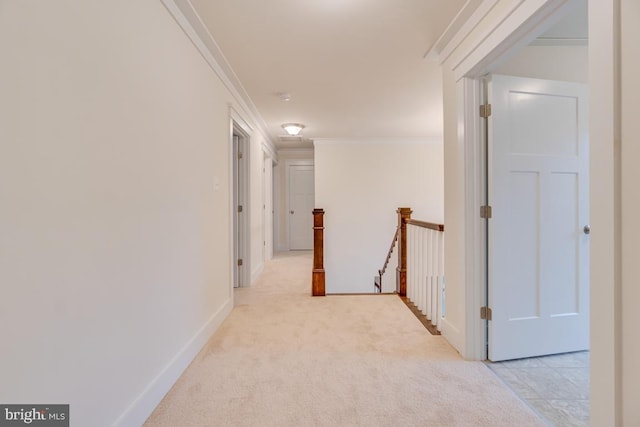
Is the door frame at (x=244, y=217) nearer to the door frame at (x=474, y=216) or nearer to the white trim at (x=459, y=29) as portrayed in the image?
the white trim at (x=459, y=29)

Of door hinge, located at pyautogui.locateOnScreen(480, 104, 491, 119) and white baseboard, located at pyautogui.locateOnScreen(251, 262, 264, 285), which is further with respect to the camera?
white baseboard, located at pyautogui.locateOnScreen(251, 262, 264, 285)

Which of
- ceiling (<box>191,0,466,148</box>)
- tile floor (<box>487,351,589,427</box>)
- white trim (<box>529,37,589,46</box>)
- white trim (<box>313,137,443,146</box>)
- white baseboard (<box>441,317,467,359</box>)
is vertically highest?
white trim (<box>313,137,443,146</box>)

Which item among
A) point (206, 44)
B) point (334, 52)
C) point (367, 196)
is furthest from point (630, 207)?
point (367, 196)

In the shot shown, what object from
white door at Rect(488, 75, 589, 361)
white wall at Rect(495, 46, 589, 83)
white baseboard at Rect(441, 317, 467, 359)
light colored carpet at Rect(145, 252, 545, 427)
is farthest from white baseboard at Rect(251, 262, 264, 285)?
white wall at Rect(495, 46, 589, 83)

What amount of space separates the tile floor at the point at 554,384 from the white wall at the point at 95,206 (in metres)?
1.92

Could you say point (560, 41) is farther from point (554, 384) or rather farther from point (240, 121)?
point (240, 121)

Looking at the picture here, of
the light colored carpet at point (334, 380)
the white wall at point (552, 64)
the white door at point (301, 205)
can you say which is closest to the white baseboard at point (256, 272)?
Answer: the light colored carpet at point (334, 380)

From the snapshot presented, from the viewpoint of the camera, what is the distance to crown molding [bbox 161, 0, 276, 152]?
1.82 meters

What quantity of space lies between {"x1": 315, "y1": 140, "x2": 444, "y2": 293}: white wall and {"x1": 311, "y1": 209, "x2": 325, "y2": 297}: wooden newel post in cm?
224

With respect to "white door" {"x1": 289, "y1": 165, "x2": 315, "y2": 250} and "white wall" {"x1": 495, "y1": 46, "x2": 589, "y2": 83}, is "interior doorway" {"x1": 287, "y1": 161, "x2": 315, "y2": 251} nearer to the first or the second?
"white door" {"x1": 289, "y1": 165, "x2": 315, "y2": 250}

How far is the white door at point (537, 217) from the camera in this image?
203cm

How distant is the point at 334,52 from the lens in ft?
7.97

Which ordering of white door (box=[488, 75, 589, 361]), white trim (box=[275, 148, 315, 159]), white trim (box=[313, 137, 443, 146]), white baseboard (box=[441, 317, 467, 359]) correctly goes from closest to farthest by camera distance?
white door (box=[488, 75, 589, 361])
white baseboard (box=[441, 317, 467, 359])
white trim (box=[313, 137, 443, 146])
white trim (box=[275, 148, 315, 159])

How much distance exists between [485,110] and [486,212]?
2.15ft
